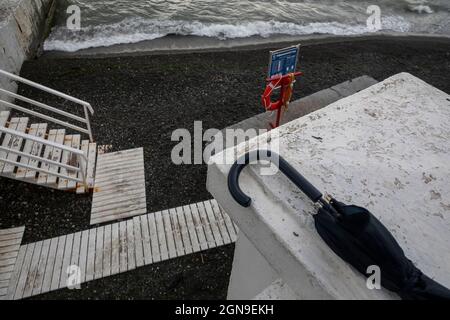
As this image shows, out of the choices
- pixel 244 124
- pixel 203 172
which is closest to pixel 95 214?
pixel 203 172

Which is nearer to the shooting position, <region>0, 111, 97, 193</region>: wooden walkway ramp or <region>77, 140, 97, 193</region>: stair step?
<region>0, 111, 97, 193</region>: wooden walkway ramp

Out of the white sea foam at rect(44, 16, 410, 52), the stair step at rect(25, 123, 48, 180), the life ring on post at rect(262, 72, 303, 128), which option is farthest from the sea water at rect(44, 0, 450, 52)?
the life ring on post at rect(262, 72, 303, 128)

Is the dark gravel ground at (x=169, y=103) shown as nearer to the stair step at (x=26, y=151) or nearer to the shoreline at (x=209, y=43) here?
the stair step at (x=26, y=151)

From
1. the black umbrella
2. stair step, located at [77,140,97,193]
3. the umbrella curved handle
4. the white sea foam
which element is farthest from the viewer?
the white sea foam

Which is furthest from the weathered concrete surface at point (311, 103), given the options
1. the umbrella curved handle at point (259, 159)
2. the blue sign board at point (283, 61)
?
the umbrella curved handle at point (259, 159)

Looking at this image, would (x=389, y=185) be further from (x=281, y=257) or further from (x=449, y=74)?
(x=449, y=74)

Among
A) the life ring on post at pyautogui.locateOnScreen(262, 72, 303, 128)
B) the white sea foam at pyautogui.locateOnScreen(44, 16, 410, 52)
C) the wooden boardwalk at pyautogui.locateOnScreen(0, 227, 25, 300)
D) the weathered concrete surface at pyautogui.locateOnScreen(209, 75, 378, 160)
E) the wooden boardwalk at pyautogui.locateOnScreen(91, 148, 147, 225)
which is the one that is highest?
the life ring on post at pyautogui.locateOnScreen(262, 72, 303, 128)

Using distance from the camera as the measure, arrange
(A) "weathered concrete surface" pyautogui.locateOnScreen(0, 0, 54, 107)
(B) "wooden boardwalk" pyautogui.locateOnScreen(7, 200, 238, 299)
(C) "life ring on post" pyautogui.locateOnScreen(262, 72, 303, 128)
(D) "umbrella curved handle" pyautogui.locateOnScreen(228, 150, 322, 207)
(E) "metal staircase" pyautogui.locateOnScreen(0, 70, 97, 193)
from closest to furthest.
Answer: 1. (D) "umbrella curved handle" pyautogui.locateOnScreen(228, 150, 322, 207)
2. (B) "wooden boardwalk" pyautogui.locateOnScreen(7, 200, 238, 299)
3. (E) "metal staircase" pyautogui.locateOnScreen(0, 70, 97, 193)
4. (C) "life ring on post" pyautogui.locateOnScreen(262, 72, 303, 128)
5. (A) "weathered concrete surface" pyautogui.locateOnScreen(0, 0, 54, 107)

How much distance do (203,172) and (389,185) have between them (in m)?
6.10

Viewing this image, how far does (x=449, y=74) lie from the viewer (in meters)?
13.9

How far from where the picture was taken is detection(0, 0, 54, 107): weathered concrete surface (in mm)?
10258

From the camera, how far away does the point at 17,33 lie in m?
11.5

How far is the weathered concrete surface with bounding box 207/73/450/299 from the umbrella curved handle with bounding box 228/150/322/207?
121mm

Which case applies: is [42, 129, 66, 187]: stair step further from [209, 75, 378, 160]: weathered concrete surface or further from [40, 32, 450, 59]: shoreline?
[40, 32, 450, 59]: shoreline
